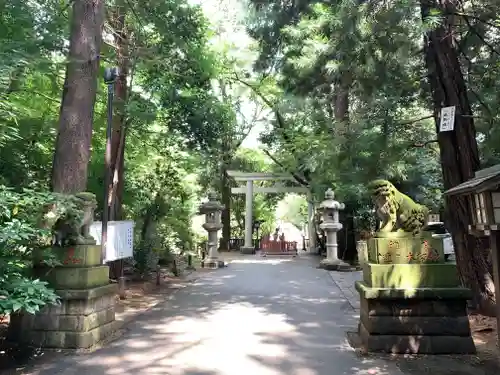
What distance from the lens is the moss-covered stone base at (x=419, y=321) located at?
16.8 ft

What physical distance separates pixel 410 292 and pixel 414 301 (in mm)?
177

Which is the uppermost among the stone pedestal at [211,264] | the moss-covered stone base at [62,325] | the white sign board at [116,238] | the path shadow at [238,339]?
the white sign board at [116,238]

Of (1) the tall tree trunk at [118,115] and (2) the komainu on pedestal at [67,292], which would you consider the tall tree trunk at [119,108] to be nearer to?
(1) the tall tree trunk at [118,115]

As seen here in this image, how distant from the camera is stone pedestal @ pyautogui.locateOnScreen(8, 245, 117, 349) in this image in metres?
5.37

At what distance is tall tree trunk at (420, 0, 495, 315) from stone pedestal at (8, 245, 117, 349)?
19.0 ft

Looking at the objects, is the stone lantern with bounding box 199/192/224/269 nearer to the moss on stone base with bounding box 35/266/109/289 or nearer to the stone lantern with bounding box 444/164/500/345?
the moss on stone base with bounding box 35/266/109/289

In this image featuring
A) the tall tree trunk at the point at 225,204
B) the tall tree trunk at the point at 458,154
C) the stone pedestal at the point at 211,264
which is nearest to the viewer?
the tall tree trunk at the point at 458,154

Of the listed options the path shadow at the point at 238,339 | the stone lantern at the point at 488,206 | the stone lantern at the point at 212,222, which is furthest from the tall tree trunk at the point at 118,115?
the stone lantern at the point at 488,206

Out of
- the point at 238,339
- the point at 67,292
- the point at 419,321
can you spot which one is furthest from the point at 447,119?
the point at 67,292

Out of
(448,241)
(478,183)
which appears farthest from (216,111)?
(478,183)

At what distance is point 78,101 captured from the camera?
627 cm

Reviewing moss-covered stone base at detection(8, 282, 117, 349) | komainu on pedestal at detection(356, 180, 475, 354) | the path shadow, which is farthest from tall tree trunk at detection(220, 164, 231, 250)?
komainu on pedestal at detection(356, 180, 475, 354)

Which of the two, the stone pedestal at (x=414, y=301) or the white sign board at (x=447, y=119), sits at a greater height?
the white sign board at (x=447, y=119)

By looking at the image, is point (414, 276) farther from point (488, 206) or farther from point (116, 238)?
point (116, 238)
